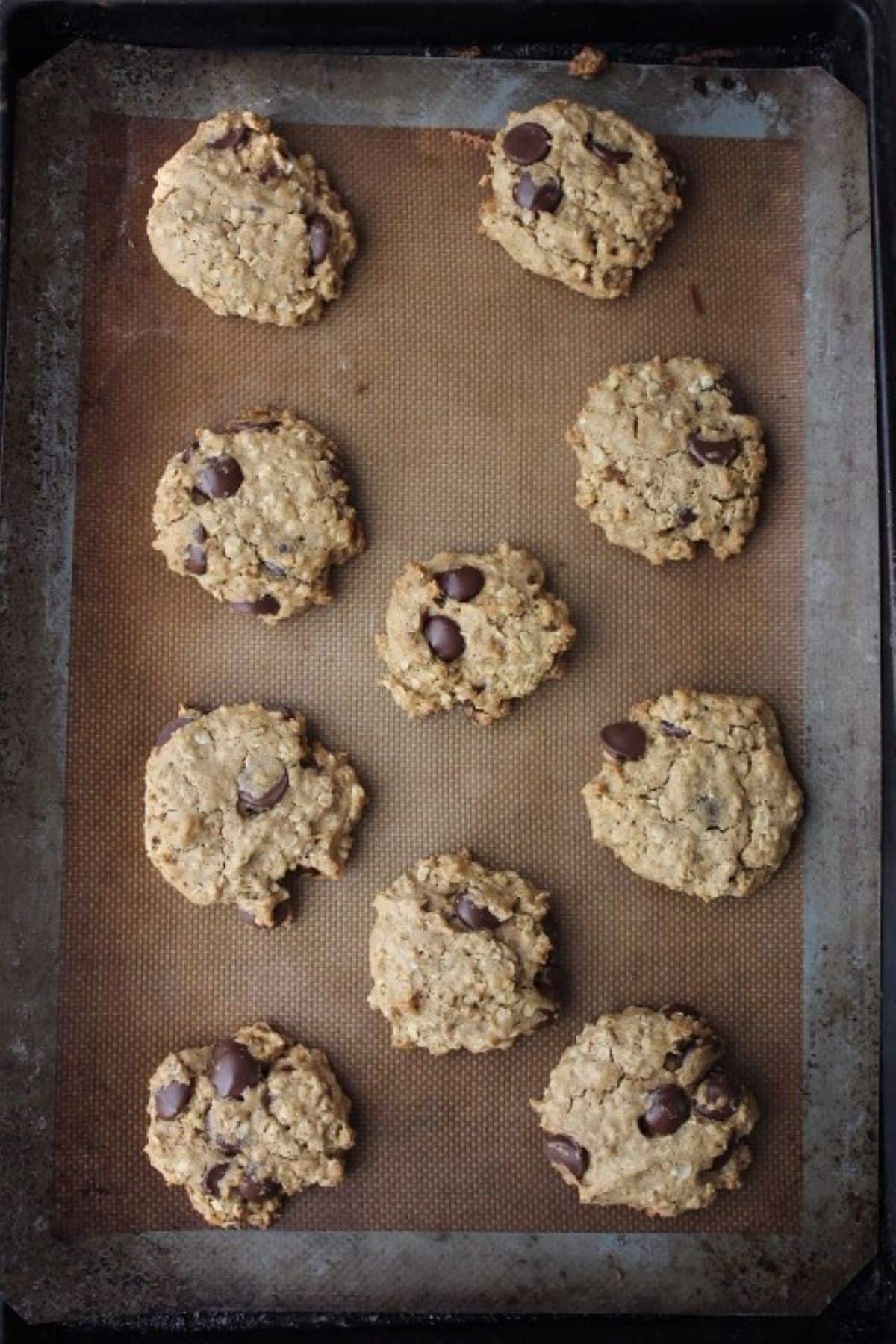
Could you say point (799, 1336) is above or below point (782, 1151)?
below

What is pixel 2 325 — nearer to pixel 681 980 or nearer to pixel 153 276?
pixel 153 276

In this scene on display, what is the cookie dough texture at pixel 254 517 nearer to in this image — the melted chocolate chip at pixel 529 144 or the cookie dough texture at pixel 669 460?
the cookie dough texture at pixel 669 460

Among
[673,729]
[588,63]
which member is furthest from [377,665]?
[588,63]

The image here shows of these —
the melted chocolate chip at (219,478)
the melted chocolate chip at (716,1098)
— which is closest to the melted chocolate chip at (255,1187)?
the melted chocolate chip at (716,1098)

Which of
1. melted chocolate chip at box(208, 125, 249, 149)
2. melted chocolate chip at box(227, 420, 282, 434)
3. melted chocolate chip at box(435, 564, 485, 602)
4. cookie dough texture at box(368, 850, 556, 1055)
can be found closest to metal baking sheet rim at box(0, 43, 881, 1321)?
melted chocolate chip at box(208, 125, 249, 149)

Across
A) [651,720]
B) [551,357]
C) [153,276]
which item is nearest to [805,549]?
[651,720]

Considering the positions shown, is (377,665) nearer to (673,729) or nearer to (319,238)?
(673,729)

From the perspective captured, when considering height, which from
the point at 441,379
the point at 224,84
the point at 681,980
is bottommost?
the point at 681,980
